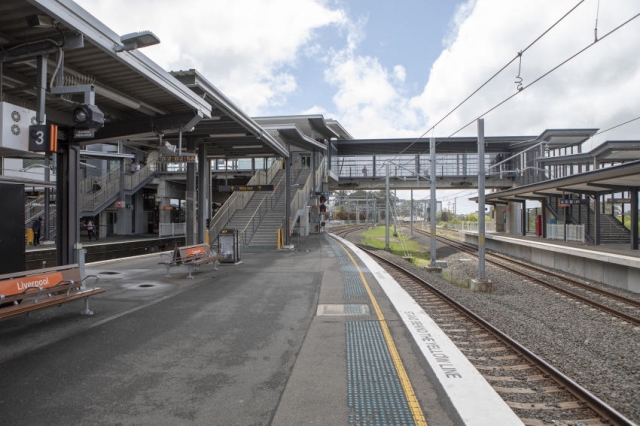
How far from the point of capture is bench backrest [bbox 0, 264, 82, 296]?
20.5ft

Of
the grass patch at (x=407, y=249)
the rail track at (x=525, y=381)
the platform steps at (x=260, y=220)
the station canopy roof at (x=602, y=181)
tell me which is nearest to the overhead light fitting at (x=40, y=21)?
the rail track at (x=525, y=381)

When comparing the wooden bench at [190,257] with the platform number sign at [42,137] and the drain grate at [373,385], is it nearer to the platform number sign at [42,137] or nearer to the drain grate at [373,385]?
the platform number sign at [42,137]

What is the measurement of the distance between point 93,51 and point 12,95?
368 centimetres

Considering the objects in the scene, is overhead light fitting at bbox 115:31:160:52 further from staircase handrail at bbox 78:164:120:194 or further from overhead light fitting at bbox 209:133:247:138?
staircase handrail at bbox 78:164:120:194

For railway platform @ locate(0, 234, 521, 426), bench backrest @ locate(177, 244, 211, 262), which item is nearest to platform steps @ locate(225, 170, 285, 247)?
bench backrest @ locate(177, 244, 211, 262)

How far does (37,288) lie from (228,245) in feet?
27.9

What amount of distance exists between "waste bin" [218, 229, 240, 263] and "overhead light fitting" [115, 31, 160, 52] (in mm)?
8643

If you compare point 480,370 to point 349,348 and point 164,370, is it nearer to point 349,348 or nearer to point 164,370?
point 349,348

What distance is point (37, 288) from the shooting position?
6.79m

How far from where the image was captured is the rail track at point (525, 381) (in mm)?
4122

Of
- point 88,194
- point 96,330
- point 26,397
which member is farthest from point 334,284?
point 88,194

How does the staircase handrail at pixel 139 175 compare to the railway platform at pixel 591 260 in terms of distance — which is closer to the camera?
the railway platform at pixel 591 260

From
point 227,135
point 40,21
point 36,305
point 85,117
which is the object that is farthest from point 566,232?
point 40,21

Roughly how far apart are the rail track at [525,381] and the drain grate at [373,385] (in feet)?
3.93
